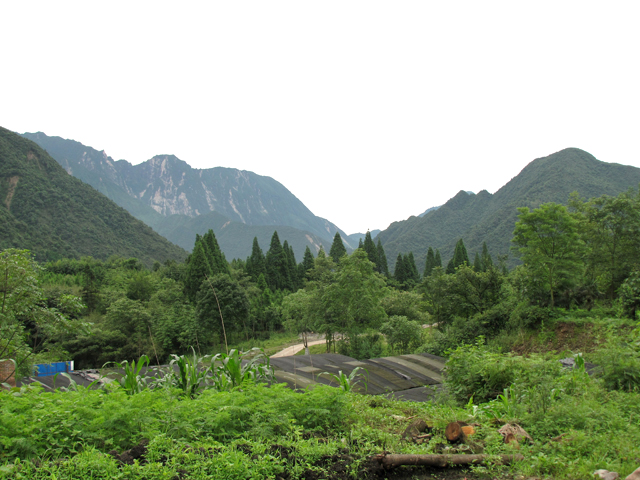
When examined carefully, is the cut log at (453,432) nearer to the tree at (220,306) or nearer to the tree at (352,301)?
the tree at (352,301)

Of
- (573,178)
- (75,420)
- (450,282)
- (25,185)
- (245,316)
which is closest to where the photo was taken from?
(75,420)

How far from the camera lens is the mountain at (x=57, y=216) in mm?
64438

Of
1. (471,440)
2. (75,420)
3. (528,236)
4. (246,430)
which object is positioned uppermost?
(528,236)

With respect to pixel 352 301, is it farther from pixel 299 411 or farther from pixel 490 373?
pixel 299 411

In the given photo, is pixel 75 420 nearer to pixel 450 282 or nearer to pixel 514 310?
pixel 514 310

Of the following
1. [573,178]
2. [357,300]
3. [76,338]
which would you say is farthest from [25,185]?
[573,178]

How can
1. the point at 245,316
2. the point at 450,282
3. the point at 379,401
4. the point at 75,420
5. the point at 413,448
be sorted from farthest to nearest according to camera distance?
the point at 245,316, the point at 450,282, the point at 379,401, the point at 413,448, the point at 75,420

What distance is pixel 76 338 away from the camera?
26531 mm

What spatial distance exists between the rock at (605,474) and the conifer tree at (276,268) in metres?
48.2

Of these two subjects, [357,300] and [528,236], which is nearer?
[528,236]

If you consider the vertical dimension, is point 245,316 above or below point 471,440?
below

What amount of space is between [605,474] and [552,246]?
16667 mm

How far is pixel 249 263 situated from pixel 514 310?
38.6m

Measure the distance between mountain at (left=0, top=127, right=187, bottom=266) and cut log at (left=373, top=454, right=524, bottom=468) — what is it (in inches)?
2726
